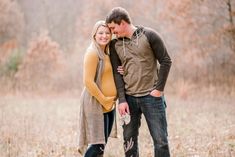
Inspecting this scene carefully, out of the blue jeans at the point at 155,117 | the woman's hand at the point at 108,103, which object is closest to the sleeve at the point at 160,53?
the blue jeans at the point at 155,117

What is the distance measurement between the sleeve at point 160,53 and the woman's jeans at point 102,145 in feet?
2.42

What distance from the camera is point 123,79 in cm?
569

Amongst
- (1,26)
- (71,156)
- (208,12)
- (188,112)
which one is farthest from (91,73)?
A: (1,26)

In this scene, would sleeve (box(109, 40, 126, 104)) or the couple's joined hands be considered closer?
the couple's joined hands

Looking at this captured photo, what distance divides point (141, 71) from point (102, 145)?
0.99 meters

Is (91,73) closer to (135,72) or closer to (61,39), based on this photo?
(135,72)

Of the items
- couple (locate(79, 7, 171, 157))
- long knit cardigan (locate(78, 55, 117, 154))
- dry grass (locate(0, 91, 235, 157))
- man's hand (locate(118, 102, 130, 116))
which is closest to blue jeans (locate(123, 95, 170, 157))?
couple (locate(79, 7, 171, 157))

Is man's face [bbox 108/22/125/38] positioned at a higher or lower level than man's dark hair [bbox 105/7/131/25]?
lower

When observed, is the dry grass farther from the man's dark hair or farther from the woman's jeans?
the man's dark hair

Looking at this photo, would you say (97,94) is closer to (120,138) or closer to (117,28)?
(117,28)

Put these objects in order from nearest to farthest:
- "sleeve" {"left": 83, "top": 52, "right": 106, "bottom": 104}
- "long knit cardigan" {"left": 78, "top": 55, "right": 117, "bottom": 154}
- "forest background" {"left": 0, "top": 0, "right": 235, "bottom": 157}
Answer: "sleeve" {"left": 83, "top": 52, "right": 106, "bottom": 104}
"long knit cardigan" {"left": 78, "top": 55, "right": 117, "bottom": 154}
"forest background" {"left": 0, "top": 0, "right": 235, "bottom": 157}

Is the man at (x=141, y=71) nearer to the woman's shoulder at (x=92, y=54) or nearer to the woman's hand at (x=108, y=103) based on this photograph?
the woman's hand at (x=108, y=103)

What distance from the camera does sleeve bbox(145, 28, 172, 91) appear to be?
5.36 metres

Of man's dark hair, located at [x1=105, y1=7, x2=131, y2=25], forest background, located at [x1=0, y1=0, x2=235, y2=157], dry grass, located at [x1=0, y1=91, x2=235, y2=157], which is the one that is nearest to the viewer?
man's dark hair, located at [x1=105, y1=7, x2=131, y2=25]
